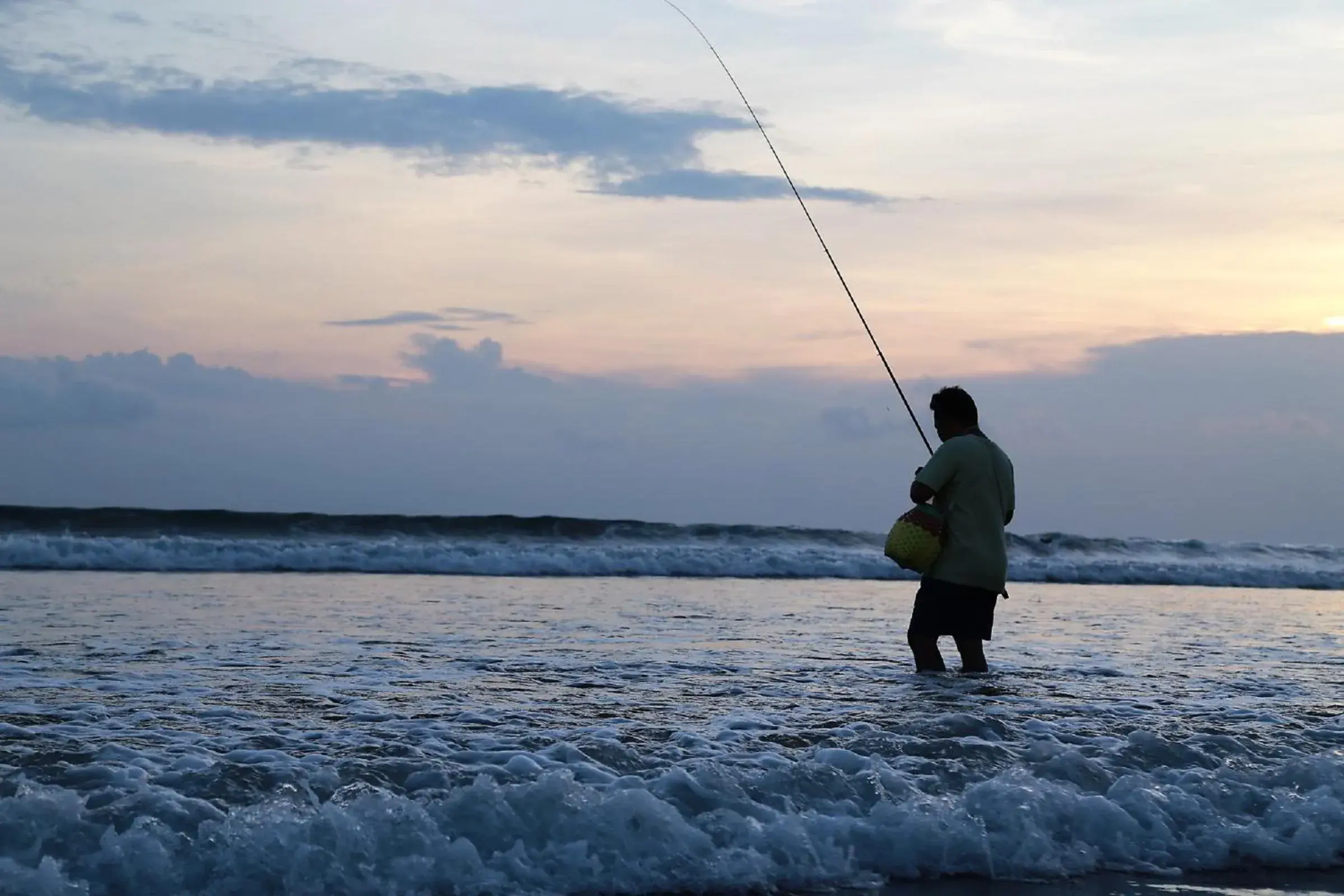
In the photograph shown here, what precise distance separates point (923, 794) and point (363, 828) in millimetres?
1778

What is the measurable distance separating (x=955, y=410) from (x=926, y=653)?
1.21m

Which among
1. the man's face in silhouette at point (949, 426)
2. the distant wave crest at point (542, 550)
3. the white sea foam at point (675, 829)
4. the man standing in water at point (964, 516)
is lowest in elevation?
the white sea foam at point (675, 829)

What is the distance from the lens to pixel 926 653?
20.8 ft

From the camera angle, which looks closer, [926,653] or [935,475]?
[935,475]

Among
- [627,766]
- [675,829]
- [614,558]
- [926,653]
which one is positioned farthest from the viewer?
[614,558]

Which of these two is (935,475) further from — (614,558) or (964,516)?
(614,558)

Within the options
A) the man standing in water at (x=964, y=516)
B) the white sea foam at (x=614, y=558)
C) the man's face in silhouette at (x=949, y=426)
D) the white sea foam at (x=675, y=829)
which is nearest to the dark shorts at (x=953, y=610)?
the man standing in water at (x=964, y=516)

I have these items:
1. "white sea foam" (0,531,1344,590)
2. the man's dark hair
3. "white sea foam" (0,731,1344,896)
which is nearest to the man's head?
the man's dark hair

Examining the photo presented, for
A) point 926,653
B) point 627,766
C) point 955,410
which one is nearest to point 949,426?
point 955,410

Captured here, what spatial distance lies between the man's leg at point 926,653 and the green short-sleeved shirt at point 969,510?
0.39 metres

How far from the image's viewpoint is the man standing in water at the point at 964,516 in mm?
5984

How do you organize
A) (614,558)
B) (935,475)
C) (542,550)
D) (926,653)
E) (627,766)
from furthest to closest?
(542,550), (614,558), (926,653), (935,475), (627,766)

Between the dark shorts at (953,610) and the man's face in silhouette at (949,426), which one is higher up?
the man's face in silhouette at (949,426)

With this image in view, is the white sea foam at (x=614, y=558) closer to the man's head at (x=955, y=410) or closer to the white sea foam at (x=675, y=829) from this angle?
the man's head at (x=955, y=410)
